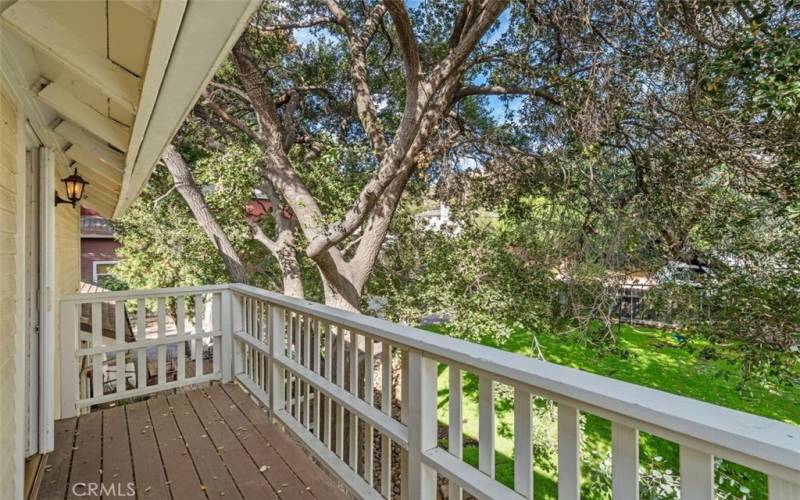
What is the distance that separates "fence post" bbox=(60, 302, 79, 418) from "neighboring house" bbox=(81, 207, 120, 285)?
13069 millimetres

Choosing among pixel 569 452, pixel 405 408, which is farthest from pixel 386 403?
pixel 569 452

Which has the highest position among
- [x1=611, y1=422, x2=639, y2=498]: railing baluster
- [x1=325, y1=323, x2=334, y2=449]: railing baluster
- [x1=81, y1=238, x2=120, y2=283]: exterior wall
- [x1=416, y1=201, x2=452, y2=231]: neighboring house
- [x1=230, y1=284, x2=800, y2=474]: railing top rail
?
[x1=416, y1=201, x2=452, y2=231]: neighboring house

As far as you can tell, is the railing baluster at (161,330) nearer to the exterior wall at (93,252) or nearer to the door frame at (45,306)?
the door frame at (45,306)

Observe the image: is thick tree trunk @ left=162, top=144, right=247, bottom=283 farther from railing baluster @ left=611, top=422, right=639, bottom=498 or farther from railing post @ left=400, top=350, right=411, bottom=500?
railing baluster @ left=611, top=422, right=639, bottom=498

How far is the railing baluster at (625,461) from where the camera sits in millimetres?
1138

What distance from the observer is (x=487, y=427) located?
5.16 ft

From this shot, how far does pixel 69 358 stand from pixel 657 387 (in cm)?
755

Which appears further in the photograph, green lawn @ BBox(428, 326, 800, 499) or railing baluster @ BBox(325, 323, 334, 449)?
green lawn @ BBox(428, 326, 800, 499)

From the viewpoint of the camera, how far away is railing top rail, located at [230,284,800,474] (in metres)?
0.88

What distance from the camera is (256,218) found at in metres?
8.34

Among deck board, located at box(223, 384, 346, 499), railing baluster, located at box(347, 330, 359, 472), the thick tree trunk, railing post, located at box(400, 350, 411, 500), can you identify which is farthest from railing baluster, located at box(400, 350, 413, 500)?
the thick tree trunk

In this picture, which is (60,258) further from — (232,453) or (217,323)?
(232,453)

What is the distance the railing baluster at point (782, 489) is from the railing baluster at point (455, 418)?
3.19 feet

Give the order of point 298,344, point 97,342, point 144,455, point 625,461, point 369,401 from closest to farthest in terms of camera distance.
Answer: point 625,461, point 369,401, point 144,455, point 298,344, point 97,342
